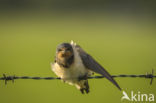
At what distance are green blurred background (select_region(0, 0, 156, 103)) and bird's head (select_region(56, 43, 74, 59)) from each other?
4502 millimetres

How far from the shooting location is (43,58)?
61.8 ft

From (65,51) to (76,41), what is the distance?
45.7ft

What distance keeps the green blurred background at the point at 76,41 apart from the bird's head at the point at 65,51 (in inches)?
177

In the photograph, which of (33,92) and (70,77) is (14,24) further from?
(70,77)

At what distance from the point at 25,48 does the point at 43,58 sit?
285 cm

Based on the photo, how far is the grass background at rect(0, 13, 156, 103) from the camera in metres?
13.7

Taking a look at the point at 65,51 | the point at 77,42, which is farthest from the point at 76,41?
the point at 65,51

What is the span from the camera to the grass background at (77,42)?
45.0 ft

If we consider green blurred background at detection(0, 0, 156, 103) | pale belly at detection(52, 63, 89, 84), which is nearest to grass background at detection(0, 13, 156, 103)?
green blurred background at detection(0, 0, 156, 103)

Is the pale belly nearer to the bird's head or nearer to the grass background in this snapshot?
the bird's head

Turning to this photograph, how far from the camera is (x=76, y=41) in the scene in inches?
877

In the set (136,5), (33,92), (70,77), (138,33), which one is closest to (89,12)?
(136,5)

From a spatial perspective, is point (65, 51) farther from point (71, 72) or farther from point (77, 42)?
point (77, 42)

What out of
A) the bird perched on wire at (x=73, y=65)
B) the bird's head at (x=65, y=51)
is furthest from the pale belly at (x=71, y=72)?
the bird's head at (x=65, y=51)
